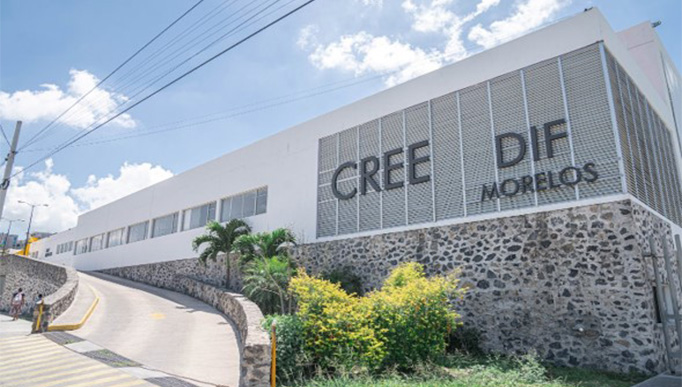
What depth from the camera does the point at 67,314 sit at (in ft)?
46.1

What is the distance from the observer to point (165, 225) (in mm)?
25328

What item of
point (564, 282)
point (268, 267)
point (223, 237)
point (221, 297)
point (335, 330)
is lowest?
point (335, 330)

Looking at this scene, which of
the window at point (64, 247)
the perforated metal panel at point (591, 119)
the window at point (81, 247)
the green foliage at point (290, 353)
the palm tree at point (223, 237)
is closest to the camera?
the green foliage at point (290, 353)

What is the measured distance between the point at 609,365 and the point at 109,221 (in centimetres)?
3205

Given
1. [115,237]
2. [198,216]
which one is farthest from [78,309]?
[115,237]

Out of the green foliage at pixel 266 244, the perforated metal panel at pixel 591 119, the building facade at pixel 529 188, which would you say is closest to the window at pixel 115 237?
the green foliage at pixel 266 244

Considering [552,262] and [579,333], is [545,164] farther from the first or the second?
[579,333]

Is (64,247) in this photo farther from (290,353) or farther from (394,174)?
(290,353)

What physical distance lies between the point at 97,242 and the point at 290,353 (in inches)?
1215

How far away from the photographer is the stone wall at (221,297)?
722cm

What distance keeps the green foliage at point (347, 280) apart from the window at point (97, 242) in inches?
1001

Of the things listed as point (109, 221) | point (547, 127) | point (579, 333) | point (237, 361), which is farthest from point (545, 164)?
point (109, 221)

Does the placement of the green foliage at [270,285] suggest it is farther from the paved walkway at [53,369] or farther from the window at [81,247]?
the window at [81,247]

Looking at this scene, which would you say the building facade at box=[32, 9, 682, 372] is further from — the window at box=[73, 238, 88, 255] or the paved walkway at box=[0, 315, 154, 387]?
the window at box=[73, 238, 88, 255]
